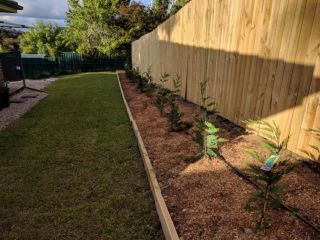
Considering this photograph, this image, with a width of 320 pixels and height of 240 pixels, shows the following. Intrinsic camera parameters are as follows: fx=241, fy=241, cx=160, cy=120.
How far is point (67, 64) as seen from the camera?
20516 millimetres

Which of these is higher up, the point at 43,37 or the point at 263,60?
the point at 43,37

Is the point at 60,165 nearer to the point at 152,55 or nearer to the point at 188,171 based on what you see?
the point at 188,171

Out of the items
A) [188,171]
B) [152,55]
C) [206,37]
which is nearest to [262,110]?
[188,171]

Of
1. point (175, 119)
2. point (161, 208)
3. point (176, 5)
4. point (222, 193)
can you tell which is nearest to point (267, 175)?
point (222, 193)

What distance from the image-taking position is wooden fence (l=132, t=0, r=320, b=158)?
8.52 ft

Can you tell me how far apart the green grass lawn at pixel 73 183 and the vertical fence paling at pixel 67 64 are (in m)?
14.1

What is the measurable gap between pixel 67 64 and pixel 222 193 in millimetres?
20645

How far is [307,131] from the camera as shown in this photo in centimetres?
265

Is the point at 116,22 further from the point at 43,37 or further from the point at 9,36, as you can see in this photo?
the point at 43,37

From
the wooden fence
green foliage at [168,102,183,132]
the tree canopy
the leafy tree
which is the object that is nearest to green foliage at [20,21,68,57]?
the tree canopy

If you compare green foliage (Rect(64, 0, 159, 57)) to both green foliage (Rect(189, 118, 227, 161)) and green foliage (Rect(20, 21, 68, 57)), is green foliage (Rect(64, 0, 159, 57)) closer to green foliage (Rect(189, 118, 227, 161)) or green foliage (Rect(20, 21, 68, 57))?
green foliage (Rect(189, 118, 227, 161))

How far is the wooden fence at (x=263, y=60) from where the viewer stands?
8.52 feet

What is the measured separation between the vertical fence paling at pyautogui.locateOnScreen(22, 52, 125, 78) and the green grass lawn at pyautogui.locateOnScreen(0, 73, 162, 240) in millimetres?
14131

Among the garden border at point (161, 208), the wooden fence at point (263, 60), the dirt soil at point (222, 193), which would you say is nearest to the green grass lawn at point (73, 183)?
the garden border at point (161, 208)
